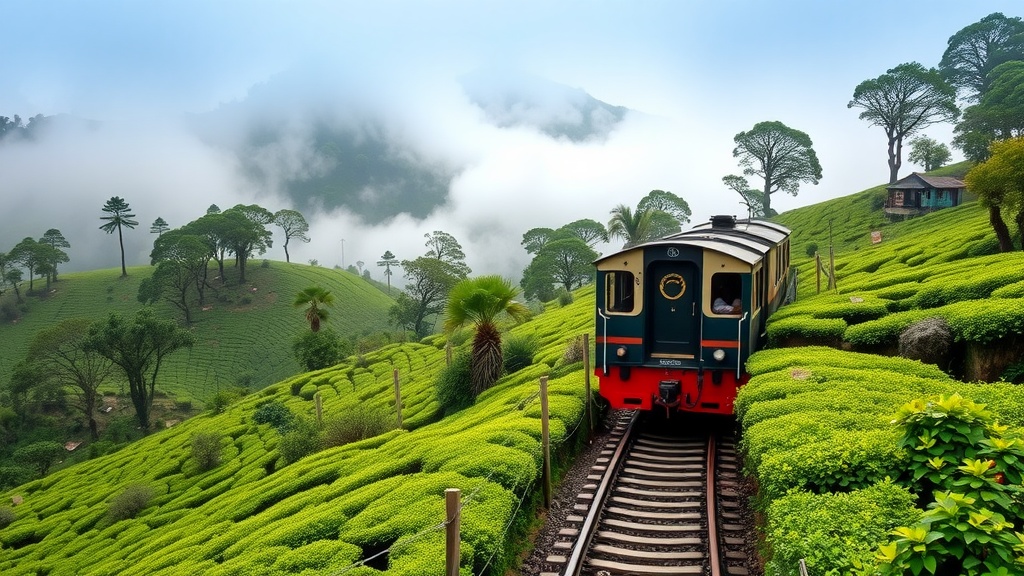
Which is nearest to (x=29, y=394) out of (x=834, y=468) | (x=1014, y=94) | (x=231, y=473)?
(x=231, y=473)

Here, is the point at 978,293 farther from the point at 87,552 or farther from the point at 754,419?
the point at 87,552

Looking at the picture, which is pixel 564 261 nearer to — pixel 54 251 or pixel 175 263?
pixel 175 263

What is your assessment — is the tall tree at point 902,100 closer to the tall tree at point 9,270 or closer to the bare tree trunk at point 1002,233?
the bare tree trunk at point 1002,233

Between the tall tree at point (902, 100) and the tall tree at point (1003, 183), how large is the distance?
1864 inches

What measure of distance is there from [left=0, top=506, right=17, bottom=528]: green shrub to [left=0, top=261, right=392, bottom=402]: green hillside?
30.7 meters

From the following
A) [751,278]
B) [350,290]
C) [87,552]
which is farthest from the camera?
[350,290]

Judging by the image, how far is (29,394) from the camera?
187ft

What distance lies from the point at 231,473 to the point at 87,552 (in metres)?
5.64

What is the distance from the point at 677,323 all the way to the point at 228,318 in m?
75.7

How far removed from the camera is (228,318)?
7831cm

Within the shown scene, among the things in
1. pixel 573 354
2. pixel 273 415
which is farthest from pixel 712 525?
pixel 273 415

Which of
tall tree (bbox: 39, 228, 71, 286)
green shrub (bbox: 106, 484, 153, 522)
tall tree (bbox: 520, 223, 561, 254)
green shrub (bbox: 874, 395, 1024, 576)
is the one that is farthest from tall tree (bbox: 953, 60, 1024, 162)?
tall tree (bbox: 39, 228, 71, 286)

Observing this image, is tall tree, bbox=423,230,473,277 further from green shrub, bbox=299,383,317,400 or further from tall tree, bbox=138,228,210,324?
green shrub, bbox=299,383,317,400

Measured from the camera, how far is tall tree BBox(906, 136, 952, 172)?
232ft
